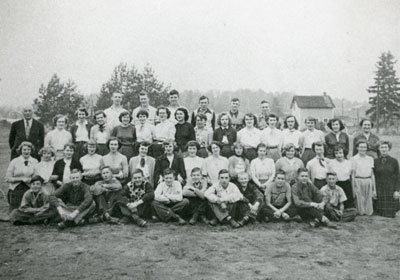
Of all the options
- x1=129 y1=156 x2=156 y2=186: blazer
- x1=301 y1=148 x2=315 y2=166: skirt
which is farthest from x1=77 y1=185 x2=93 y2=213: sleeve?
x1=301 y1=148 x2=315 y2=166: skirt

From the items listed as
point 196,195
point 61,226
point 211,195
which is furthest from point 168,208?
point 61,226

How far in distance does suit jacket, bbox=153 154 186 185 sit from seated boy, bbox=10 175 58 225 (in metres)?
1.73

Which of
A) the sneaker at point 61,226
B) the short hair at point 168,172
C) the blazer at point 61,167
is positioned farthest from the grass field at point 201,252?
the blazer at point 61,167

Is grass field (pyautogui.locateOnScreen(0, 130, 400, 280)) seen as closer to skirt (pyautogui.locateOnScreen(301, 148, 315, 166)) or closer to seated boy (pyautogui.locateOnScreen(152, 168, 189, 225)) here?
seated boy (pyautogui.locateOnScreen(152, 168, 189, 225))

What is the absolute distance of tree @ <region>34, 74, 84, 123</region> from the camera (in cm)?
1769

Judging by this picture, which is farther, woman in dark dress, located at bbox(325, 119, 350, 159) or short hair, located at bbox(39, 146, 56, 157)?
woman in dark dress, located at bbox(325, 119, 350, 159)

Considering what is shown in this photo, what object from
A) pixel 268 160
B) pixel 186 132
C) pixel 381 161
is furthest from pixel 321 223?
pixel 186 132

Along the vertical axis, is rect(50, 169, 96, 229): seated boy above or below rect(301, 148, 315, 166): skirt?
below

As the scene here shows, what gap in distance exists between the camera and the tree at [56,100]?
17688mm

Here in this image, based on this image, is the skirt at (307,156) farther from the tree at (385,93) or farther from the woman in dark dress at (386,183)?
the tree at (385,93)

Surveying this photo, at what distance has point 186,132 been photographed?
6625 mm

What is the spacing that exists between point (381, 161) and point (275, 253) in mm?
3326

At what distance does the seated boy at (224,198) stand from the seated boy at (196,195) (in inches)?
6.2

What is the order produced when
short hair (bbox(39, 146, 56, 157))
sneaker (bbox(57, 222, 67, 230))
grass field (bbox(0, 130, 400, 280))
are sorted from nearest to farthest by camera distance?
grass field (bbox(0, 130, 400, 280))
sneaker (bbox(57, 222, 67, 230))
short hair (bbox(39, 146, 56, 157))
